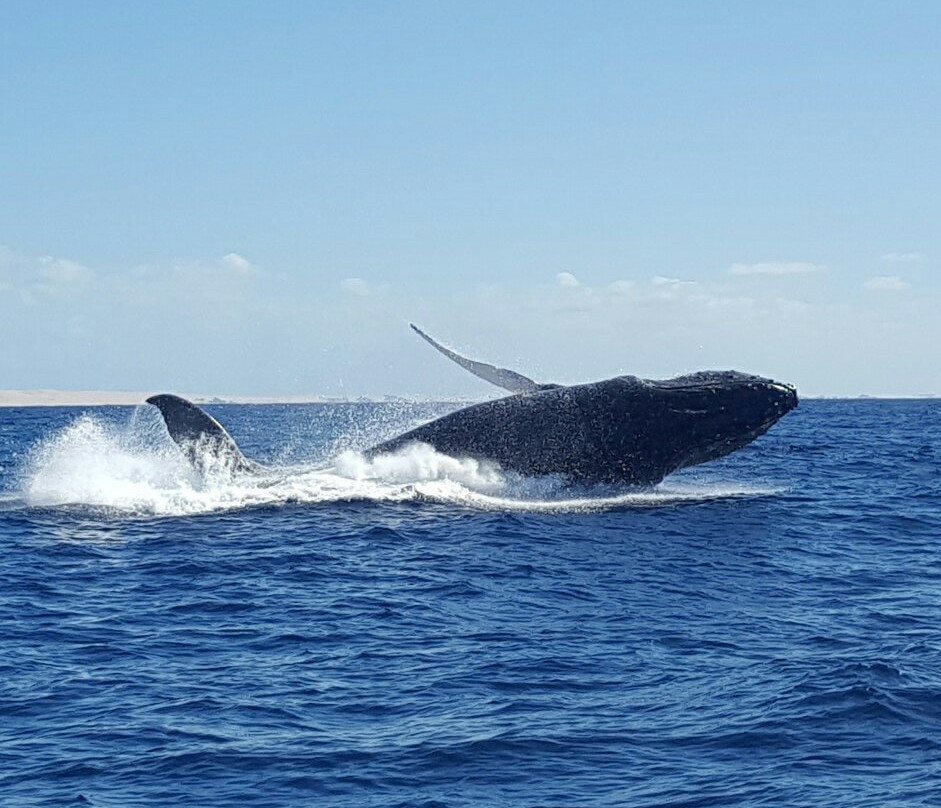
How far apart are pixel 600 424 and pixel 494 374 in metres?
1.91

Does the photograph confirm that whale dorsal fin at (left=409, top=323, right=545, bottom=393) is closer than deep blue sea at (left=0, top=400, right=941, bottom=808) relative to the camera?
No

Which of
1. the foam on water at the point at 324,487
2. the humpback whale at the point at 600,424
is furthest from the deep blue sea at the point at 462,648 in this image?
the humpback whale at the point at 600,424

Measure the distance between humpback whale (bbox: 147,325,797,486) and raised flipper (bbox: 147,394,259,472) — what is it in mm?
21

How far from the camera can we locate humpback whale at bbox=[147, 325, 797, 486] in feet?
65.6

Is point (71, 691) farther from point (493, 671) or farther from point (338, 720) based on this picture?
point (493, 671)

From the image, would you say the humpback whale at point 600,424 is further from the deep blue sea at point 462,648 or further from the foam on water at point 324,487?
the deep blue sea at point 462,648

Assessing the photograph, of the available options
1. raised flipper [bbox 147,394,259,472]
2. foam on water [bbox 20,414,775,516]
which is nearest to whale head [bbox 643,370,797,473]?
foam on water [bbox 20,414,775,516]

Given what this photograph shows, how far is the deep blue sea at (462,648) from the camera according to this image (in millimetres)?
8555

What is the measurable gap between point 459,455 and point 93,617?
931 centimetres

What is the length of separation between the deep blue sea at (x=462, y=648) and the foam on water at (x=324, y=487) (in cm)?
10

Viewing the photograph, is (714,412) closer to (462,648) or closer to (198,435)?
(198,435)

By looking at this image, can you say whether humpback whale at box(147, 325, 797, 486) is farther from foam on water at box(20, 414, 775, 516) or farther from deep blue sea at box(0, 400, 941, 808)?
deep blue sea at box(0, 400, 941, 808)

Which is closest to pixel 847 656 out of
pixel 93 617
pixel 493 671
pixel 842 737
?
pixel 842 737

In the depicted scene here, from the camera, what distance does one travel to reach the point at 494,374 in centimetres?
2070
